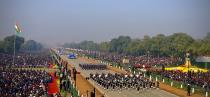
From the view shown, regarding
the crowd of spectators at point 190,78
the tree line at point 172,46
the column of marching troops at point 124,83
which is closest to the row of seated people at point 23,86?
the column of marching troops at point 124,83

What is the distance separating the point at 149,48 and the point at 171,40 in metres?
8.27

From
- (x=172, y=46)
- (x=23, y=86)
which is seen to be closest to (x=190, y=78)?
(x=23, y=86)

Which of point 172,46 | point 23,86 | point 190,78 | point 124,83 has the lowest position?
point 124,83

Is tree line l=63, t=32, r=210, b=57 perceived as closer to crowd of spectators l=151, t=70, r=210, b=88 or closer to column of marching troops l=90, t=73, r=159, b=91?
crowd of spectators l=151, t=70, r=210, b=88

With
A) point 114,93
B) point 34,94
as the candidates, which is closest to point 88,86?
point 114,93

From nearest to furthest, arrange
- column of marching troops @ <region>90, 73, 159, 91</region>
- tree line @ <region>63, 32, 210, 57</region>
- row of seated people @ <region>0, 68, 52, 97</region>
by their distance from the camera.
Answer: row of seated people @ <region>0, 68, 52, 97</region>, column of marching troops @ <region>90, 73, 159, 91</region>, tree line @ <region>63, 32, 210, 57</region>

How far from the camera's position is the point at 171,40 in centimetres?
12812

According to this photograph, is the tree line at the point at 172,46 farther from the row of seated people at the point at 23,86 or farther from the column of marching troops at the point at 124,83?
the row of seated people at the point at 23,86

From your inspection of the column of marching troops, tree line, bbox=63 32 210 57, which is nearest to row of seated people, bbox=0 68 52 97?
the column of marching troops

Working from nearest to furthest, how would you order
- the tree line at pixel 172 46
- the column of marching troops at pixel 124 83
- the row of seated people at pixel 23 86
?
1. the row of seated people at pixel 23 86
2. the column of marching troops at pixel 124 83
3. the tree line at pixel 172 46

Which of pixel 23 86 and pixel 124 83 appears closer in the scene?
pixel 23 86

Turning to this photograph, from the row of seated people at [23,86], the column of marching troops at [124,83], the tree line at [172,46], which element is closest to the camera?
the row of seated people at [23,86]

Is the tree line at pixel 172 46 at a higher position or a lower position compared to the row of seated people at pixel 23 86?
higher

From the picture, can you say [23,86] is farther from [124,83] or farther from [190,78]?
[190,78]
